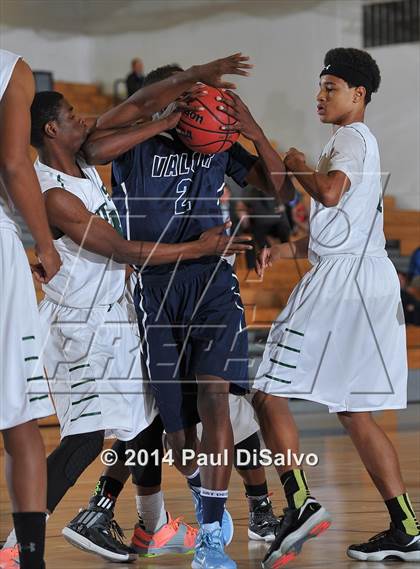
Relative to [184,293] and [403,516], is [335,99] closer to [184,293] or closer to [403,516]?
[184,293]

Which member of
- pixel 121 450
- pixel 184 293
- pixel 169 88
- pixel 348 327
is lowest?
pixel 121 450

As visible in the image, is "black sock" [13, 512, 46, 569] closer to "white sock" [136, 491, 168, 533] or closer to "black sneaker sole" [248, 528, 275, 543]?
"white sock" [136, 491, 168, 533]

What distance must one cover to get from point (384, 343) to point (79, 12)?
14.4m

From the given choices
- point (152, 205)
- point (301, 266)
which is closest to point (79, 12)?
point (301, 266)

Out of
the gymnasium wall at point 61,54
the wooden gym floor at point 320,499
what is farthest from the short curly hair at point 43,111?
the gymnasium wall at point 61,54

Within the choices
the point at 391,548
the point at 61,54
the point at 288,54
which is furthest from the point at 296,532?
the point at 61,54

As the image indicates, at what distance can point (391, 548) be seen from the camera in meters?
3.90

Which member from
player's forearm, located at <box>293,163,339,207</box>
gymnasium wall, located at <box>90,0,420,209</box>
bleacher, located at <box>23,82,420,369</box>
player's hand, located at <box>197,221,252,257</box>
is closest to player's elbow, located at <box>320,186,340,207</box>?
player's forearm, located at <box>293,163,339,207</box>

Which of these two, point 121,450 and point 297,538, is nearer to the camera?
point 297,538

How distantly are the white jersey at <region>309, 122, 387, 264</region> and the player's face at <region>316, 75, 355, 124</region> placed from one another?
0.07m

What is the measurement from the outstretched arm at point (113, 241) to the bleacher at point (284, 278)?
4842 mm

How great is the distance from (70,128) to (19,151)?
2.47ft

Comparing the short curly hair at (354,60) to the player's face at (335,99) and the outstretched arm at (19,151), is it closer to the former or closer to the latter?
the player's face at (335,99)

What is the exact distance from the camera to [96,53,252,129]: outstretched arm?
380 cm
